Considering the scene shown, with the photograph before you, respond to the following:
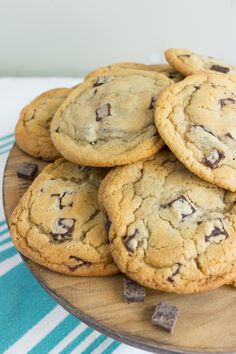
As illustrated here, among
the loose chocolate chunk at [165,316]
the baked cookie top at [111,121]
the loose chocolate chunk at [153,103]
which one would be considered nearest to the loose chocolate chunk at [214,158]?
the baked cookie top at [111,121]

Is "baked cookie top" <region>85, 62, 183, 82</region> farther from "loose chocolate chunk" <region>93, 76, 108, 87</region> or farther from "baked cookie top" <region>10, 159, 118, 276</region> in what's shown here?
"baked cookie top" <region>10, 159, 118, 276</region>

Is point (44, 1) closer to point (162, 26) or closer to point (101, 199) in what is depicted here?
point (162, 26)

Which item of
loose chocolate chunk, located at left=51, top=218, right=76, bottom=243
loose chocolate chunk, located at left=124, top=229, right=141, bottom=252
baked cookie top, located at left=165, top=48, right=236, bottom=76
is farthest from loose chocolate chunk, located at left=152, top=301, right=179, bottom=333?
baked cookie top, located at left=165, top=48, right=236, bottom=76

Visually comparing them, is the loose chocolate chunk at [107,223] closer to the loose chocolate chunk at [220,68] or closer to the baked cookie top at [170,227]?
the baked cookie top at [170,227]

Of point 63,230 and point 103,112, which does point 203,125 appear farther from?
point 63,230

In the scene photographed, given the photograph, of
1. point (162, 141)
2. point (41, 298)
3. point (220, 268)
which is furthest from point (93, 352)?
point (162, 141)

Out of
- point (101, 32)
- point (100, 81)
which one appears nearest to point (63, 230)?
point (100, 81)
